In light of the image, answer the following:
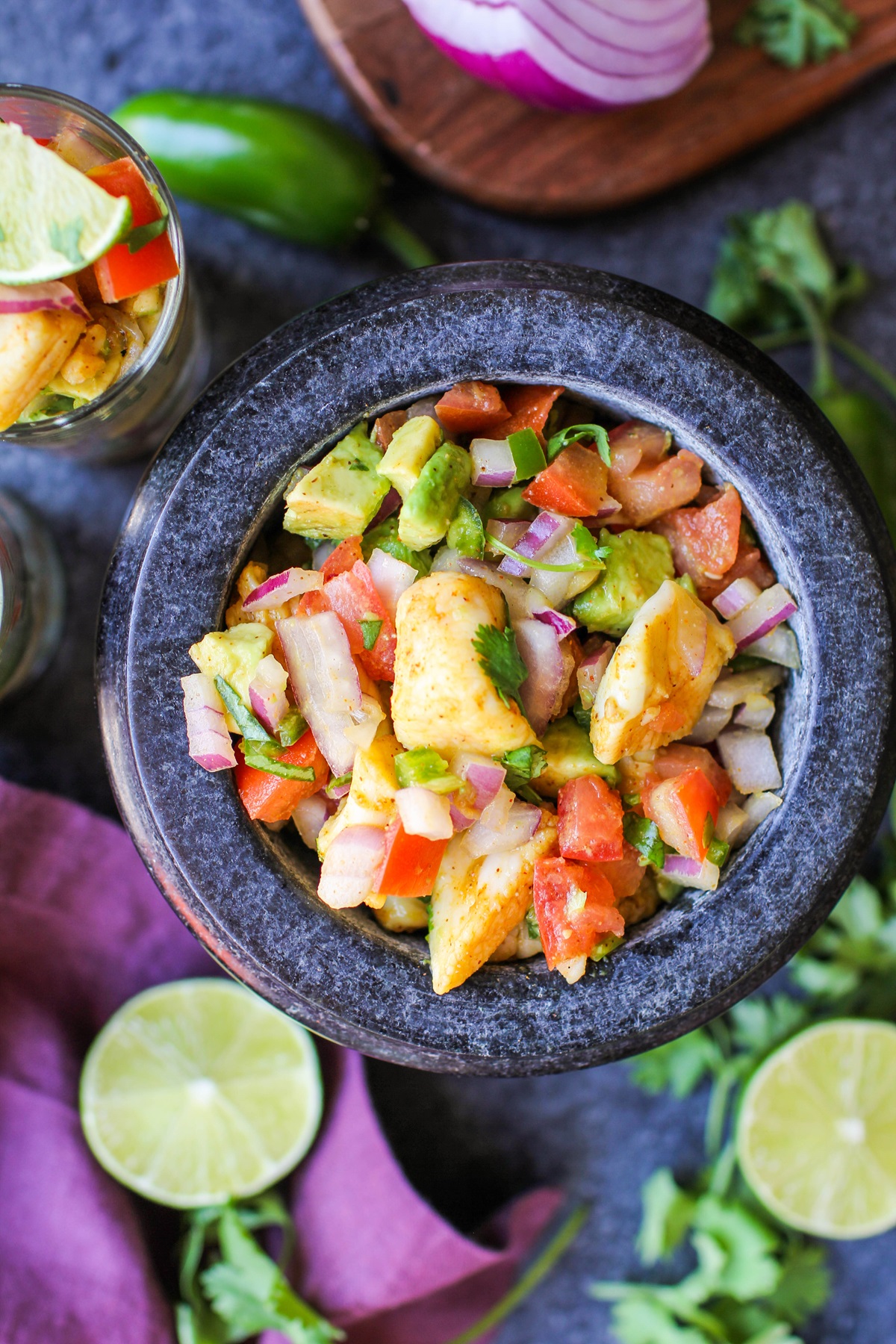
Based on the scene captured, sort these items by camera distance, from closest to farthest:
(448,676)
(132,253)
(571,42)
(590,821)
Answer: (448,676) < (590,821) < (132,253) < (571,42)

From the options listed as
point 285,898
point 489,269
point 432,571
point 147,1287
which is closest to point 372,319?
point 489,269

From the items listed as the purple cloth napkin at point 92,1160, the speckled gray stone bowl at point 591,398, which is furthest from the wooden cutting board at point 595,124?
the purple cloth napkin at point 92,1160

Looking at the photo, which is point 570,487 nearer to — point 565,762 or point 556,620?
point 556,620

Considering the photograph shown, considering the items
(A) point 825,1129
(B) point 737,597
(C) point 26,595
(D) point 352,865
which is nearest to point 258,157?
(C) point 26,595

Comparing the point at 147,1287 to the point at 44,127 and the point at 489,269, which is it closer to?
the point at 489,269

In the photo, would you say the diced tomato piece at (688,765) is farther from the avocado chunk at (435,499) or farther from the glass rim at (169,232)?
the glass rim at (169,232)

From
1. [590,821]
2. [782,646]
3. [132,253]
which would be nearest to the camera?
[590,821]

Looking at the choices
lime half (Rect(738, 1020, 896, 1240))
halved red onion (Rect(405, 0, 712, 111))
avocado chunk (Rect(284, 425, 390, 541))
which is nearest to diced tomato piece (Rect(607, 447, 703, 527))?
avocado chunk (Rect(284, 425, 390, 541))
